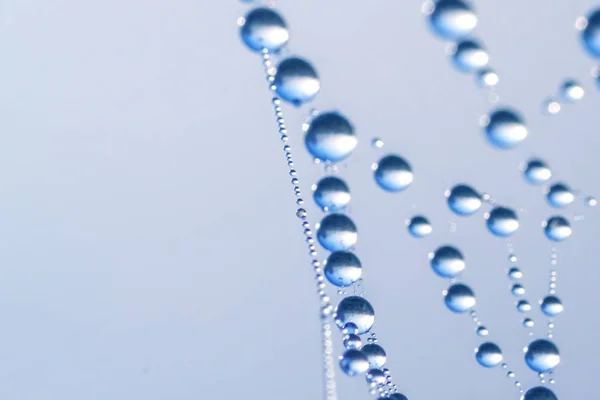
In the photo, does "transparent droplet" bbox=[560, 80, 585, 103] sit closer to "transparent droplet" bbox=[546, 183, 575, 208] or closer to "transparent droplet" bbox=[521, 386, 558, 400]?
"transparent droplet" bbox=[546, 183, 575, 208]

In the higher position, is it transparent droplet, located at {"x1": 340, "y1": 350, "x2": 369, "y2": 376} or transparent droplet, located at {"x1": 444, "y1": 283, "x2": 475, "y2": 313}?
transparent droplet, located at {"x1": 444, "y1": 283, "x2": 475, "y2": 313}

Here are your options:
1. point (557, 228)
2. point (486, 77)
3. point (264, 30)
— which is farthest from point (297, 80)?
point (557, 228)

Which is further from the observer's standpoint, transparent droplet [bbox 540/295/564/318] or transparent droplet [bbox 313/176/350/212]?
transparent droplet [bbox 540/295/564/318]

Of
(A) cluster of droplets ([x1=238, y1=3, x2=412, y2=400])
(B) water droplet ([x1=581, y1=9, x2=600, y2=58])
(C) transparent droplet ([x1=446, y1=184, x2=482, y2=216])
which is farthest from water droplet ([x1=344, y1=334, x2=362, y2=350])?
(B) water droplet ([x1=581, y1=9, x2=600, y2=58])

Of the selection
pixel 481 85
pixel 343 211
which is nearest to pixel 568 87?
pixel 481 85

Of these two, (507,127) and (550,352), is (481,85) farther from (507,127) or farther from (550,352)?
(550,352)

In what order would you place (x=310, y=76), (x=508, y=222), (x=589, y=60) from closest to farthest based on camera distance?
(x=310, y=76) → (x=508, y=222) → (x=589, y=60)

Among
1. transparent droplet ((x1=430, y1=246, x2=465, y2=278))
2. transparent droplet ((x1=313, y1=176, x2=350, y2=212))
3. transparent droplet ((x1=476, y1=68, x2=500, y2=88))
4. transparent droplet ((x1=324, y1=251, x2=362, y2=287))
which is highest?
transparent droplet ((x1=476, y1=68, x2=500, y2=88))
